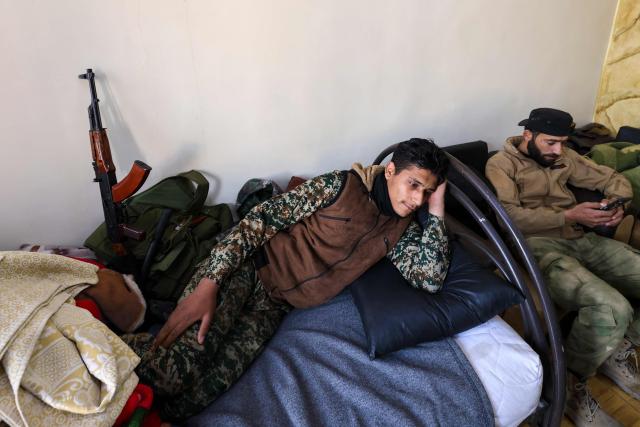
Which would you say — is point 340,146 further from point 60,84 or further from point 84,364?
point 84,364

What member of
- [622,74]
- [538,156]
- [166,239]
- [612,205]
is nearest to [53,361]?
[166,239]

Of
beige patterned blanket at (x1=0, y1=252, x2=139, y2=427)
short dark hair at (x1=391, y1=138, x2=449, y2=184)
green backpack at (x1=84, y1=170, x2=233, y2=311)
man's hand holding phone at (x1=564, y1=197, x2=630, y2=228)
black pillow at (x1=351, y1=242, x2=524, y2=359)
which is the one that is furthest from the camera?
man's hand holding phone at (x1=564, y1=197, x2=630, y2=228)

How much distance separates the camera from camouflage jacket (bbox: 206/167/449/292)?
49.3 inches

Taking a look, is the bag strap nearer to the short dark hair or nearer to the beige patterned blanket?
the beige patterned blanket

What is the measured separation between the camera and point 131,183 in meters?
1.29

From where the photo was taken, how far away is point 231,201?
1746 mm

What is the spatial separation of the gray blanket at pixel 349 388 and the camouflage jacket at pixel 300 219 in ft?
0.81

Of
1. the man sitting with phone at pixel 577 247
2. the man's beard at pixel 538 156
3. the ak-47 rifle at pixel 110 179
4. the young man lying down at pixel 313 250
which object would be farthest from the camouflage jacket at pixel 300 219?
the man's beard at pixel 538 156

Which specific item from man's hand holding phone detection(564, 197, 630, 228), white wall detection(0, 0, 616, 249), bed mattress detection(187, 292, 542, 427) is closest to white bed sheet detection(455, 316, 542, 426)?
bed mattress detection(187, 292, 542, 427)

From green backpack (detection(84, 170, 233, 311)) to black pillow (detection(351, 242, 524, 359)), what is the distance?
65 cm

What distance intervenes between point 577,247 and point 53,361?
201 centimetres

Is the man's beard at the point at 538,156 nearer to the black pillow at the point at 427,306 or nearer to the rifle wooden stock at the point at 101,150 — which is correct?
the black pillow at the point at 427,306

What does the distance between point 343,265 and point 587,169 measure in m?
1.42

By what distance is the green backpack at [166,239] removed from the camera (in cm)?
136
